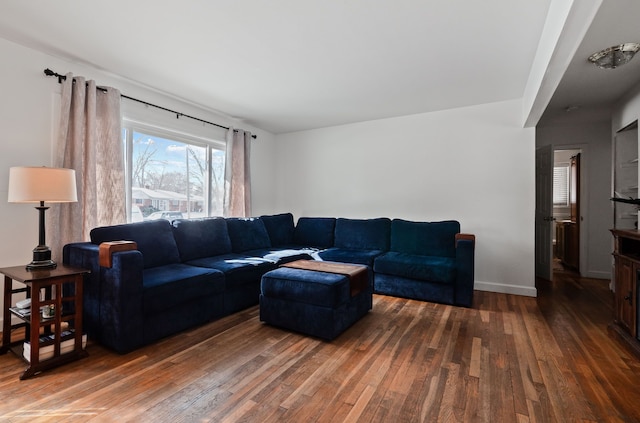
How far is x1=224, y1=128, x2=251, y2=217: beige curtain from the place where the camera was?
181 inches

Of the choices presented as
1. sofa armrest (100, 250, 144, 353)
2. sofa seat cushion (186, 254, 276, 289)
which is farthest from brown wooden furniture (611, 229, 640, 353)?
sofa armrest (100, 250, 144, 353)

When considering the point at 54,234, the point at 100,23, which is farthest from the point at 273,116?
the point at 54,234

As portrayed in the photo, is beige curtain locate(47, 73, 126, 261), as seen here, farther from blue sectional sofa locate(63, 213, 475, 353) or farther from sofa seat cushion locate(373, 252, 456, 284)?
sofa seat cushion locate(373, 252, 456, 284)

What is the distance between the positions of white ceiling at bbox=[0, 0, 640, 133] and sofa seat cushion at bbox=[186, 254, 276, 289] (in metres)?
1.93

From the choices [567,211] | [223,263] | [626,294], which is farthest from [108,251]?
[567,211]

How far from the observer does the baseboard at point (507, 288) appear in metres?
3.75

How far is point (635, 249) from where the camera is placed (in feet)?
8.46

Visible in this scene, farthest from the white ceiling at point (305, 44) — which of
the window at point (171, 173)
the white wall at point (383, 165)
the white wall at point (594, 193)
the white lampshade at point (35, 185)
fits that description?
the white wall at point (594, 193)

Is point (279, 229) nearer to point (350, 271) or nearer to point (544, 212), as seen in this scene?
point (350, 271)

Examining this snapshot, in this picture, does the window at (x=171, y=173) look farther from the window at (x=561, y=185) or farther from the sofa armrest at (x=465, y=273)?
the window at (x=561, y=185)

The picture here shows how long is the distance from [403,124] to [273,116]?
1.95 meters

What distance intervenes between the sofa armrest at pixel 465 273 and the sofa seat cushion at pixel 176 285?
2482mm

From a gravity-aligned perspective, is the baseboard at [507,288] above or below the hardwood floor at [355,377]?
above

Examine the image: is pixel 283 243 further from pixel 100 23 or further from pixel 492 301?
pixel 100 23
